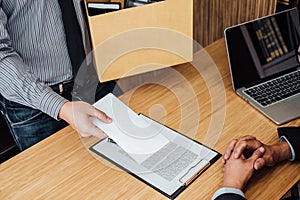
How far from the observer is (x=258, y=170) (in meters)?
0.99

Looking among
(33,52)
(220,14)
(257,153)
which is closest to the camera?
(257,153)

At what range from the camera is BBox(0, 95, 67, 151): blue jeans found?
1279 mm

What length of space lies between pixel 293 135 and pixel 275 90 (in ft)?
0.77

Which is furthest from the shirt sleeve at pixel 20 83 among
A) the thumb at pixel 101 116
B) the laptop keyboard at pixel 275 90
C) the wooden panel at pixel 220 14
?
the wooden panel at pixel 220 14

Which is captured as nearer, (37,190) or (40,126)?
(37,190)

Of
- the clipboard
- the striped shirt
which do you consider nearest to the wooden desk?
the clipboard

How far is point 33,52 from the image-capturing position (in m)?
1.24

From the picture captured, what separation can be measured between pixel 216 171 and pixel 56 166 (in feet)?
1.31

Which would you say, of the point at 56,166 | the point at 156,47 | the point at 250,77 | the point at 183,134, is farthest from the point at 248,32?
the point at 56,166

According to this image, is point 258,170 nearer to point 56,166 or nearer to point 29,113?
point 56,166

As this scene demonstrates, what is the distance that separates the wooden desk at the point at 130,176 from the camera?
3.10 ft

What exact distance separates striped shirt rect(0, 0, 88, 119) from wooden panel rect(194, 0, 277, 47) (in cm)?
52

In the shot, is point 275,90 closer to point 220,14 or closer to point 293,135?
point 293,135

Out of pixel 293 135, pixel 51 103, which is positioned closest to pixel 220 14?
pixel 293 135
